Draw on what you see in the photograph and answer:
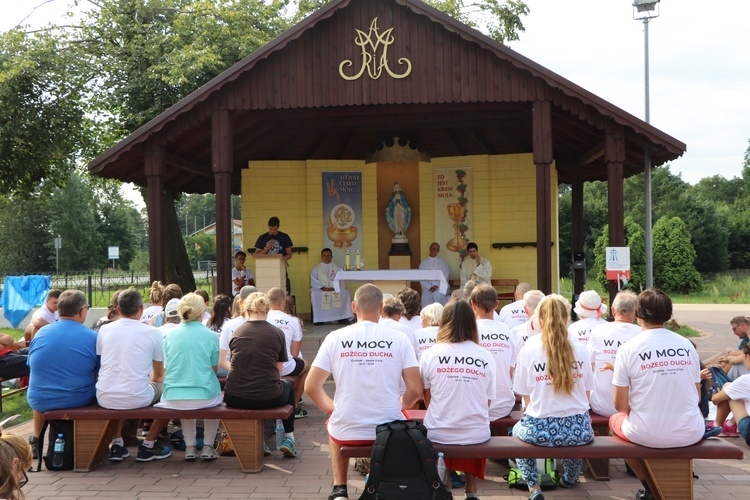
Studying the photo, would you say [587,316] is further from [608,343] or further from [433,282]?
[433,282]

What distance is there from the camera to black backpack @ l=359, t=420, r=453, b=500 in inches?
165

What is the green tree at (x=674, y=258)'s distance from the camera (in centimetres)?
2856

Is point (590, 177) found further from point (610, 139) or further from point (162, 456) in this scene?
point (162, 456)

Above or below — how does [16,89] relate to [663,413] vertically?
above

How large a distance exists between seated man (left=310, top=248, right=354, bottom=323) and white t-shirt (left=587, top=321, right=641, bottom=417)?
885cm

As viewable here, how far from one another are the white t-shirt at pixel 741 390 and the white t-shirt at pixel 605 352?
54.8 inches

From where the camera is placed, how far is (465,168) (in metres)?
14.8

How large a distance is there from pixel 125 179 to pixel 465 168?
680cm

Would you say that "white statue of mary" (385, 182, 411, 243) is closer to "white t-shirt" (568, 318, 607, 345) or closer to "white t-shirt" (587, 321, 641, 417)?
"white t-shirt" (568, 318, 607, 345)

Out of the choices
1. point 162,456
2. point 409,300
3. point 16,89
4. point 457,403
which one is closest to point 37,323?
point 162,456

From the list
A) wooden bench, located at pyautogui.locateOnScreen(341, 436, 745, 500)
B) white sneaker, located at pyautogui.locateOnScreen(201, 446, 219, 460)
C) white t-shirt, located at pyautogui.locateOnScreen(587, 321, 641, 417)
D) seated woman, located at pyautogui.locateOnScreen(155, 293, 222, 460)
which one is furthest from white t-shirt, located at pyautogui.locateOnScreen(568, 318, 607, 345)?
white sneaker, located at pyautogui.locateOnScreen(201, 446, 219, 460)

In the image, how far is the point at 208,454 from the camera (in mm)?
6074

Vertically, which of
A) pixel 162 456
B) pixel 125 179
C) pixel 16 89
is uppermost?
pixel 16 89

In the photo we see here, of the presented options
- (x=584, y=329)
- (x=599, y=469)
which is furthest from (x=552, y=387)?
(x=584, y=329)
